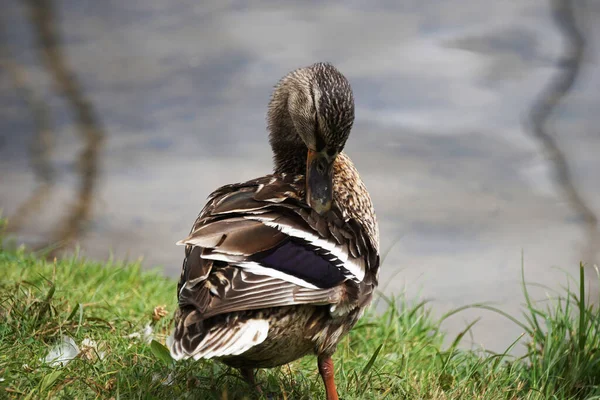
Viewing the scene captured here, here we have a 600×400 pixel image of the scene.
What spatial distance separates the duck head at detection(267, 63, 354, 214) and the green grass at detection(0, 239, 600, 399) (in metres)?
0.91

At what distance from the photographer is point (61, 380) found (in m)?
3.67

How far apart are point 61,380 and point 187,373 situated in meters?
0.63

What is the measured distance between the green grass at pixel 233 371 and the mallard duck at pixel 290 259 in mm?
294

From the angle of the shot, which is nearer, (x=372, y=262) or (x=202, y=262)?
(x=202, y=262)

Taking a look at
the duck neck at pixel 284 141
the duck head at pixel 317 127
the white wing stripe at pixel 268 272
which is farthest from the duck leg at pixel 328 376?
the duck neck at pixel 284 141

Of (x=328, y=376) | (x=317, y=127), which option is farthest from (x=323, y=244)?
(x=317, y=127)

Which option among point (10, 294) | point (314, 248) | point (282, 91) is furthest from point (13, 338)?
point (282, 91)

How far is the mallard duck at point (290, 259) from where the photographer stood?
3.21m

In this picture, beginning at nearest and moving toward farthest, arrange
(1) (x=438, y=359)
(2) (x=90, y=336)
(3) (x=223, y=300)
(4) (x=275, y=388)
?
(3) (x=223, y=300), (4) (x=275, y=388), (2) (x=90, y=336), (1) (x=438, y=359)

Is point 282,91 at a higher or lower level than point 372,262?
higher

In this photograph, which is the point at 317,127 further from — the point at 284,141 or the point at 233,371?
the point at 233,371

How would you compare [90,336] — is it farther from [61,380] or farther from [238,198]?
[238,198]

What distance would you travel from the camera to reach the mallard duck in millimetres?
3213

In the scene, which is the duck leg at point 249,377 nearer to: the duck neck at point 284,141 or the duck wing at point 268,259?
the duck wing at point 268,259
